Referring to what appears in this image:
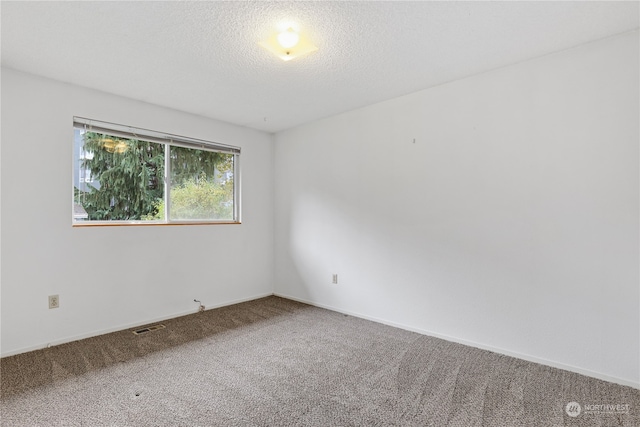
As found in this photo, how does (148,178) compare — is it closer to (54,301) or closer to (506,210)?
(54,301)

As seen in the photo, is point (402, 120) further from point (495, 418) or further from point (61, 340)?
point (61, 340)

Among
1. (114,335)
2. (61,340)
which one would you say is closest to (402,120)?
(114,335)

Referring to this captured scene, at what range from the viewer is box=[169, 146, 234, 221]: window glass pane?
3.61m

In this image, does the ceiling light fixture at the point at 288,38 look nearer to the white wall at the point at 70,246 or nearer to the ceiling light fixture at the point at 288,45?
the ceiling light fixture at the point at 288,45

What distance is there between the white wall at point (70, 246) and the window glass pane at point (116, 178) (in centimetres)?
16

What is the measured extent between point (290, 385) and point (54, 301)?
2144 mm

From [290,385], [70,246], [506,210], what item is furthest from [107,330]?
[506,210]

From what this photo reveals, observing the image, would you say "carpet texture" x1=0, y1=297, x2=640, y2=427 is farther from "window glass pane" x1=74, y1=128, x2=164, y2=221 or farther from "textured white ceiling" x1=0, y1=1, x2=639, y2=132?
"textured white ceiling" x1=0, y1=1, x2=639, y2=132

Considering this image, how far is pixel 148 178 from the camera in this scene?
340 cm

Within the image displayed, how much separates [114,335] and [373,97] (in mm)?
3292

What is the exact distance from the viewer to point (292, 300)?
163 inches

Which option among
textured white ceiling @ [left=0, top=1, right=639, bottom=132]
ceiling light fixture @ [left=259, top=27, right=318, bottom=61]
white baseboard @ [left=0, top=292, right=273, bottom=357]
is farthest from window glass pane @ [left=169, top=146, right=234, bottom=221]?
ceiling light fixture @ [left=259, top=27, right=318, bottom=61]

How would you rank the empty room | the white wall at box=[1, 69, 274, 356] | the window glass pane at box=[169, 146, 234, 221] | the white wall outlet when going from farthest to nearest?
the window glass pane at box=[169, 146, 234, 221] → the white wall outlet → the white wall at box=[1, 69, 274, 356] → the empty room

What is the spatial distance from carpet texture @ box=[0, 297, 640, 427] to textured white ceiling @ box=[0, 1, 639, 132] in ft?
7.31
